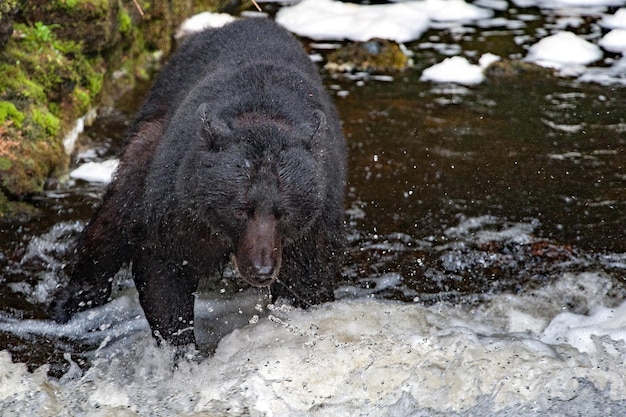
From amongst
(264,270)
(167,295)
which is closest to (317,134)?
(264,270)

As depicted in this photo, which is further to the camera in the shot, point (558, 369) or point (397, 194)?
point (397, 194)

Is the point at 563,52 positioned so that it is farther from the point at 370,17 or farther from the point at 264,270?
the point at 264,270

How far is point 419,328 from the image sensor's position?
7.60m

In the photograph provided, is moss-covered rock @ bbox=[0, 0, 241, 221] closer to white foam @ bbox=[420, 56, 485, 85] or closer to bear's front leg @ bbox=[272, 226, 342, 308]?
bear's front leg @ bbox=[272, 226, 342, 308]

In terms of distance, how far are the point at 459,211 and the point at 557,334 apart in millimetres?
1973

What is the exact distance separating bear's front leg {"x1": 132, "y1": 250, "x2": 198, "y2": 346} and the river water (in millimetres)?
187

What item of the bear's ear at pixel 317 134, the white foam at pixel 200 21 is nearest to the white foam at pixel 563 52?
the white foam at pixel 200 21

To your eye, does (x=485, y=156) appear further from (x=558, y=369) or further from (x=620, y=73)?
(x=558, y=369)

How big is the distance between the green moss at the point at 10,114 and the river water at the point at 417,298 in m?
0.74

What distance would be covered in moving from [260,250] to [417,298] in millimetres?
2735

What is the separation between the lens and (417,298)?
808 cm

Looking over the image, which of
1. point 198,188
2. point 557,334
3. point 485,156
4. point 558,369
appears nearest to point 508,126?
point 485,156

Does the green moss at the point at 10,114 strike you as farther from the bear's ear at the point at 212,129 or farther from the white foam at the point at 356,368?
the bear's ear at the point at 212,129

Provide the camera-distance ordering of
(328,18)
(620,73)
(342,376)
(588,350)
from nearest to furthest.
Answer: (342,376) < (588,350) < (620,73) < (328,18)
